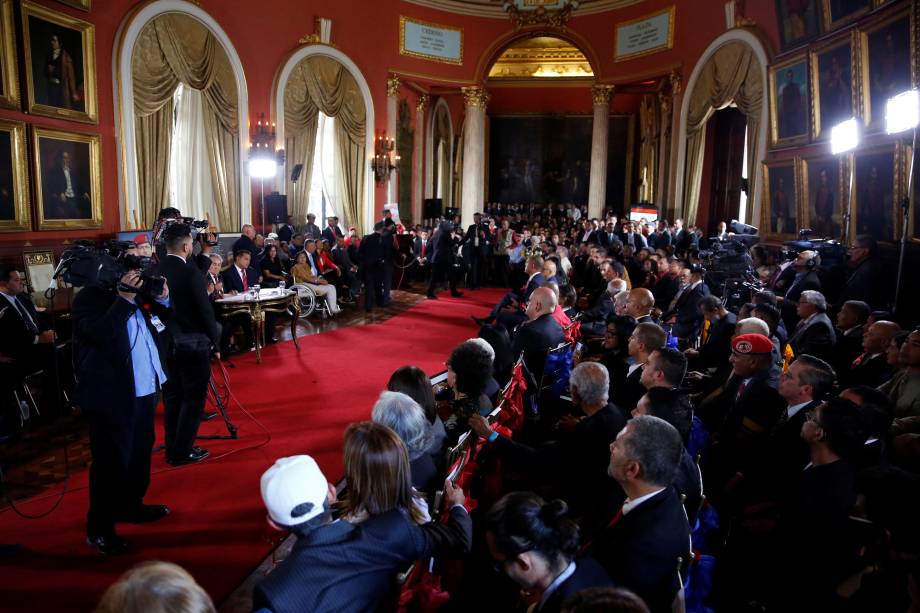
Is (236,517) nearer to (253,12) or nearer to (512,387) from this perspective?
(512,387)

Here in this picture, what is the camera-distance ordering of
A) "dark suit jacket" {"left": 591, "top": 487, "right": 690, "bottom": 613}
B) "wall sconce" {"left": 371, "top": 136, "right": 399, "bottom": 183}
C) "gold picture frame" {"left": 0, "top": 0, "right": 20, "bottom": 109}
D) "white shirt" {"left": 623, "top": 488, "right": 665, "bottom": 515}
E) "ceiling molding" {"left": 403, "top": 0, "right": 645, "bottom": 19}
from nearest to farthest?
"dark suit jacket" {"left": 591, "top": 487, "right": 690, "bottom": 613} → "white shirt" {"left": 623, "top": 488, "right": 665, "bottom": 515} → "gold picture frame" {"left": 0, "top": 0, "right": 20, "bottom": 109} → "wall sconce" {"left": 371, "top": 136, "right": 399, "bottom": 183} → "ceiling molding" {"left": 403, "top": 0, "right": 645, "bottom": 19}

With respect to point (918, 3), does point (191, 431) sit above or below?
below

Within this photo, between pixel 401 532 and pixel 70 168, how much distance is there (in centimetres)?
924

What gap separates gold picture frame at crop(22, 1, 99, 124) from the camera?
8.10 m

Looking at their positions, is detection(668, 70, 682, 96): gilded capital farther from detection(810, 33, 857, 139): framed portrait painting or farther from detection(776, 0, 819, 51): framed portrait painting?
detection(810, 33, 857, 139): framed portrait painting

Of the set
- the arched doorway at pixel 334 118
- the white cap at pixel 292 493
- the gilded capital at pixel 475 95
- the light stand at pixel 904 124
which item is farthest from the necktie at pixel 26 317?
the gilded capital at pixel 475 95

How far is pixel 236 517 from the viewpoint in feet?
13.0

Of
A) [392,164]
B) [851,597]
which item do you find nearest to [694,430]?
[851,597]

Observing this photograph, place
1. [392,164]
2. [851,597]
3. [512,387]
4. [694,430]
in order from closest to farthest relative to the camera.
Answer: [851,597]
[694,430]
[512,387]
[392,164]

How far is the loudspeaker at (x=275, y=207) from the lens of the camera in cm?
1312

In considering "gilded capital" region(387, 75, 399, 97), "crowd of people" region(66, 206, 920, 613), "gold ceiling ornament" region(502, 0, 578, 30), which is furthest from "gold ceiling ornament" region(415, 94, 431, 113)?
"crowd of people" region(66, 206, 920, 613)

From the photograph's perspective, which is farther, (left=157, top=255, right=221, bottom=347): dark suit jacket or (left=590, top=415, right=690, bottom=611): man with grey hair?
(left=157, top=255, right=221, bottom=347): dark suit jacket

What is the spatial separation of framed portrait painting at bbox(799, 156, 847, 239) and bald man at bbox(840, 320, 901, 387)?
4485 mm

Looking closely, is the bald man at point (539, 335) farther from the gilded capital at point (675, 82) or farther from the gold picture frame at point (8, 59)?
the gilded capital at point (675, 82)
